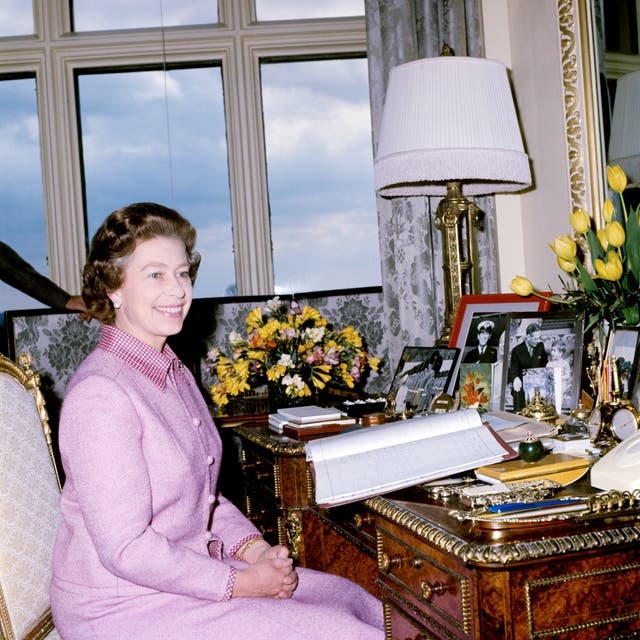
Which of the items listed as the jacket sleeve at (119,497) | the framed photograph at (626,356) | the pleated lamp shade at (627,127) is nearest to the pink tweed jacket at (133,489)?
the jacket sleeve at (119,497)

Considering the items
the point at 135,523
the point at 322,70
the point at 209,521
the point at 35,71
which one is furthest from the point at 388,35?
the point at 135,523

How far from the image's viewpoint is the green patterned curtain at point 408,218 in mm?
3275

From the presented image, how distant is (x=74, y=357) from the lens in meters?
3.34

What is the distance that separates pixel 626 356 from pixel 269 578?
0.91 metres

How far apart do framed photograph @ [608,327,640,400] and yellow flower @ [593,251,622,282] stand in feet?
0.41

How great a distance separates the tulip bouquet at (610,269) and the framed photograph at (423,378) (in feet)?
1.12

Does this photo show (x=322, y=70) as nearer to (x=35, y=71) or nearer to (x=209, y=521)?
(x=35, y=71)

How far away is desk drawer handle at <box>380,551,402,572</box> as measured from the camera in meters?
1.26

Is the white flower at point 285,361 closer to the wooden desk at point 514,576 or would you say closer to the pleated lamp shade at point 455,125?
the pleated lamp shade at point 455,125

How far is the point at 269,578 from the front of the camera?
1.40 meters

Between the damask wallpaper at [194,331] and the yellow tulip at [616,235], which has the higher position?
the yellow tulip at [616,235]

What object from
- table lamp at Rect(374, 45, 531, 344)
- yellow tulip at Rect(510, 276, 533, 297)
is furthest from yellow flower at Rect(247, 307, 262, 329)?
yellow tulip at Rect(510, 276, 533, 297)

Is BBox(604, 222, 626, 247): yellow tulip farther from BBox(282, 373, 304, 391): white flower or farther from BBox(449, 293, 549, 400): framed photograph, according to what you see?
BBox(282, 373, 304, 391): white flower

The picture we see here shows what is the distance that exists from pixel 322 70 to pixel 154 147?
40.2 inches
